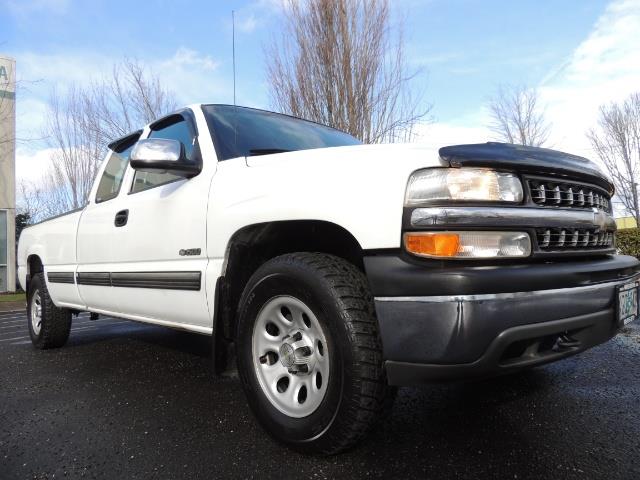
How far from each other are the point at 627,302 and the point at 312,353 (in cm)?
151

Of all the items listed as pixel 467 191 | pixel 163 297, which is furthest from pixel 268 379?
pixel 467 191

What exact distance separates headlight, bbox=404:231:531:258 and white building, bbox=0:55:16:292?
16080 mm

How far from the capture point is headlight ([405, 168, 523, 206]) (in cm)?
180

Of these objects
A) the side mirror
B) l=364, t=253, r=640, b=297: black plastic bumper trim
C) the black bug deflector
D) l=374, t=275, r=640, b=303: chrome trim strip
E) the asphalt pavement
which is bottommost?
the asphalt pavement

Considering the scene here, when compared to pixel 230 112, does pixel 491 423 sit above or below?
below

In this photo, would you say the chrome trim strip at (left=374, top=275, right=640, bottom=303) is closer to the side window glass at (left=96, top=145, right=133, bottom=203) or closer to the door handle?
the door handle

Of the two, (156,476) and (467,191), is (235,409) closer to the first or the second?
(156,476)

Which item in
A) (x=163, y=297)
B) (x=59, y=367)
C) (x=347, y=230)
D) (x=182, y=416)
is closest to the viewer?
(x=347, y=230)

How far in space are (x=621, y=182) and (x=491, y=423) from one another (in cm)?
2415

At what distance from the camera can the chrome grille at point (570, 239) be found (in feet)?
6.27

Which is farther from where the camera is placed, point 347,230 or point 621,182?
point 621,182

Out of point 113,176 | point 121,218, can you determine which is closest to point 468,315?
point 121,218

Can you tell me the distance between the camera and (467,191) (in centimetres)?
182

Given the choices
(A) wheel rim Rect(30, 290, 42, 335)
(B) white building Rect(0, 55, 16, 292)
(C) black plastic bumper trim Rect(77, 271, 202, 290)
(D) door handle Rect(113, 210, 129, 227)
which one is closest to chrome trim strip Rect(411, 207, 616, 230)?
(C) black plastic bumper trim Rect(77, 271, 202, 290)
